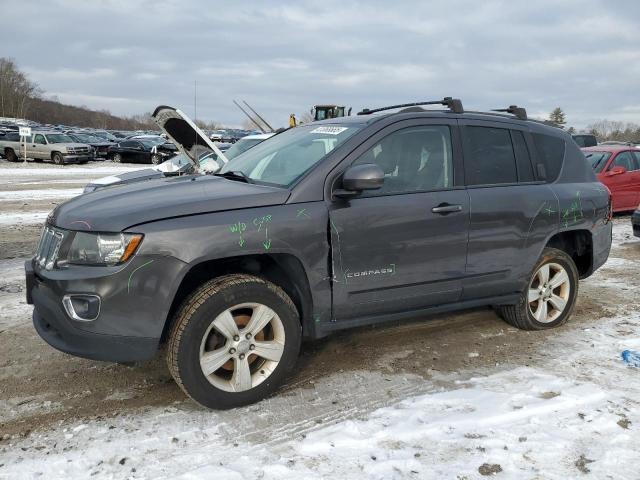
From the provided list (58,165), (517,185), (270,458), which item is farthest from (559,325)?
(58,165)

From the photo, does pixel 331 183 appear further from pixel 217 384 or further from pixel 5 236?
pixel 5 236

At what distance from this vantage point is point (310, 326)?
3523mm

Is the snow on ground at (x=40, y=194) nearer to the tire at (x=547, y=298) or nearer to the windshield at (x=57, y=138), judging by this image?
the tire at (x=547, y=298)

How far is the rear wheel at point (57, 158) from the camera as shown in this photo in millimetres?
27750

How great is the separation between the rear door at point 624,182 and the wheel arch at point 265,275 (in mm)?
9981

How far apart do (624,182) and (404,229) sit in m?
9.90

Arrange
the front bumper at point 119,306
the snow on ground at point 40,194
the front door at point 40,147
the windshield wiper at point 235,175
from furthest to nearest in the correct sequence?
the front door at point 40,147, the snow on ground at point 40,194, the windshield wiper at point 235,175, the front bumper at point 119,306

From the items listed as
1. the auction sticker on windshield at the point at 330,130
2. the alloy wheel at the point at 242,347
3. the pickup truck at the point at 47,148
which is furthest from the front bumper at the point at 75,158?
the alloy wheel at the point at 242,347

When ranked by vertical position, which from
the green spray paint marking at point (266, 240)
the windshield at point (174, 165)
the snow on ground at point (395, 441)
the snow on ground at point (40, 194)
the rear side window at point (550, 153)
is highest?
the rear side window at point (550, 153)

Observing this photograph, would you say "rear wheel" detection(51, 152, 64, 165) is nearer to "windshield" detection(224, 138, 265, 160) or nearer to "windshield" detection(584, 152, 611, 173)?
"windshield" detection(224, 138, 265, 160)

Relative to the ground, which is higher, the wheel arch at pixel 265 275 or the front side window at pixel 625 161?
the front side window at pixel 625 161

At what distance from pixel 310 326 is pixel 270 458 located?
3.12 feet

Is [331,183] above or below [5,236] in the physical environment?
above

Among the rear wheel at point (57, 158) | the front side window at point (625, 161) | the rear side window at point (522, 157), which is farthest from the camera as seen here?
the rear wheel at point (57, 158)
